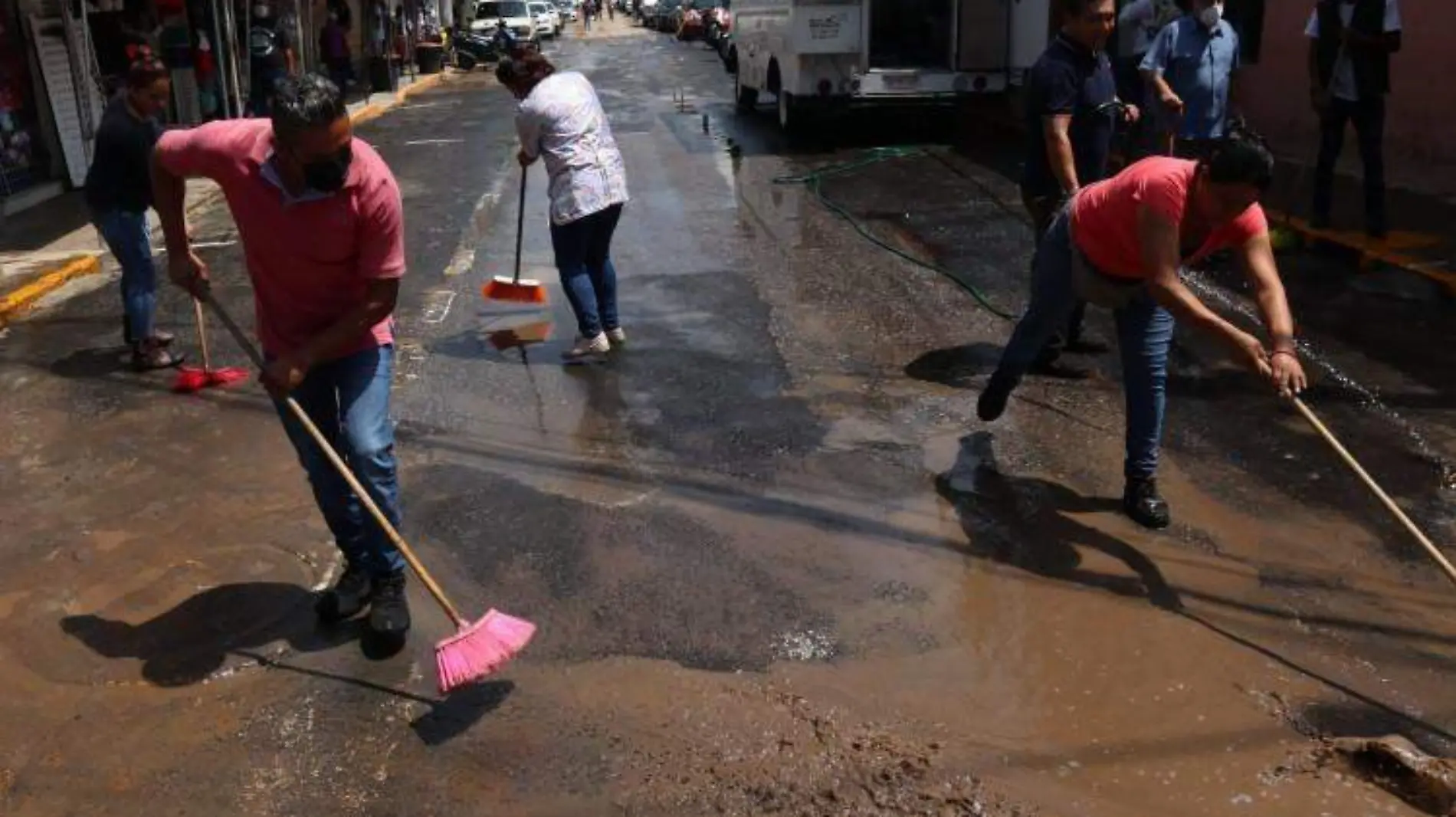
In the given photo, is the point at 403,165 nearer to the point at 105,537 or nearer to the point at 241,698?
the point at 105,537

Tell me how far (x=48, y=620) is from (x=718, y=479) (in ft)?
7.96

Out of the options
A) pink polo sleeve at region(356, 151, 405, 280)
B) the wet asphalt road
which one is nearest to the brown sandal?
the wet asphalt road

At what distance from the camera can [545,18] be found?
48.5m

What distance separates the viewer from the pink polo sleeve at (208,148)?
3.44 metres

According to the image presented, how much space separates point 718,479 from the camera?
5023 millimetres

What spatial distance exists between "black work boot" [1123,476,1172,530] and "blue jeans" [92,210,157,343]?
499cm

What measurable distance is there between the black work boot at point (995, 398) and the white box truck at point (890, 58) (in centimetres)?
897

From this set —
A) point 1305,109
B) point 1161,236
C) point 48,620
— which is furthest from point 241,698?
point 1305,109

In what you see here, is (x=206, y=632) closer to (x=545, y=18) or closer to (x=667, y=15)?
(x=545, y=18)

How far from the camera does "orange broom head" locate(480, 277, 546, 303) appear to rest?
288 inches

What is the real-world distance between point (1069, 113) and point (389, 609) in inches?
154

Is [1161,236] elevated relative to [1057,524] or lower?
elevated

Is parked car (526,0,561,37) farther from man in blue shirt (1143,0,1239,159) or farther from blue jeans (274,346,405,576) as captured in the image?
blue jeans (274,346,405,576)

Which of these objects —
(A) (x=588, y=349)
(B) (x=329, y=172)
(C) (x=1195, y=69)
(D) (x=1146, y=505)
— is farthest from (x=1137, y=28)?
(B) (x=329, y=172)
